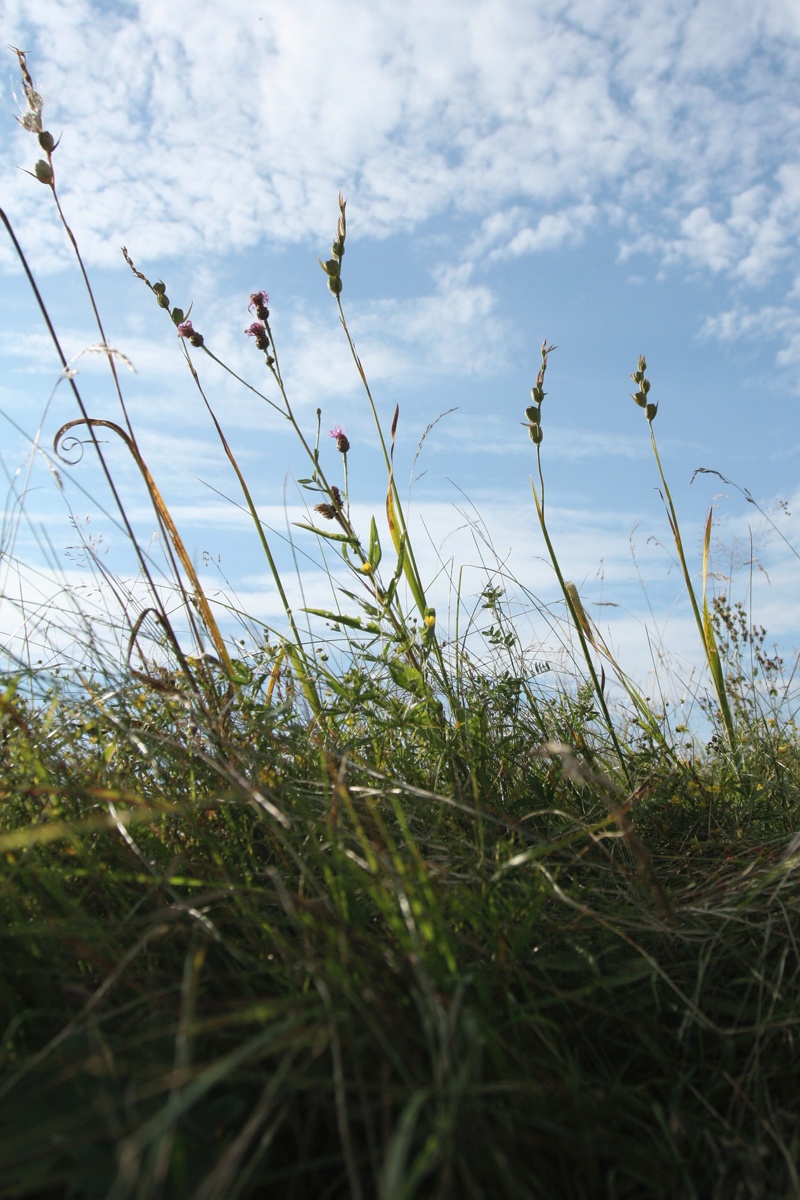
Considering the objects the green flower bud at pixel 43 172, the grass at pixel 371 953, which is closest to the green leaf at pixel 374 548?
the grass at pixel 371 953

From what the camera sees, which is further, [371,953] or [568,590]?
[568,590]

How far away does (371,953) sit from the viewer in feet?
3.27

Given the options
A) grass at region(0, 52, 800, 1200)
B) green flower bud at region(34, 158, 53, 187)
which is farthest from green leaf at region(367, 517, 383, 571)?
green flower bud at region(34, 158, 53, 187)

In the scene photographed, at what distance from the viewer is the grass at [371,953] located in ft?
2.69

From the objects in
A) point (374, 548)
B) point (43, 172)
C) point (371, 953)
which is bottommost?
point (371, 953)

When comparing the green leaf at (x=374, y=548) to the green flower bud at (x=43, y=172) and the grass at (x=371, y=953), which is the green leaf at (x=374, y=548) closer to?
the grass at (x=371, y=953)

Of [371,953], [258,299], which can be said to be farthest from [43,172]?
[371,953]

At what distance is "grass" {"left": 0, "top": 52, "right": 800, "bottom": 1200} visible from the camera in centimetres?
82

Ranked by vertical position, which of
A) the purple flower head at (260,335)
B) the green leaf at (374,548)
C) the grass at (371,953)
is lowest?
the grass at (371,953)

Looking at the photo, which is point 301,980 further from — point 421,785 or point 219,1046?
point 421,785

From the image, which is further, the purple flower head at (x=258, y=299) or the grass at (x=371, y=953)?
the purple flower head at (x=258, y=299)

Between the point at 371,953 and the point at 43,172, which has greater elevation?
the point at 43,172

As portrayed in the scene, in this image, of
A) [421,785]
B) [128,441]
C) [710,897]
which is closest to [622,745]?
[421,785]

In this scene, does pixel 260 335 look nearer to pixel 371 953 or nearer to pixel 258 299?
pixel 258 299
